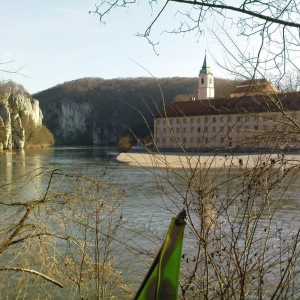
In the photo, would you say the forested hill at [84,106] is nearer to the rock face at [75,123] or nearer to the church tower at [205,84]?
the rock face at [75,123]

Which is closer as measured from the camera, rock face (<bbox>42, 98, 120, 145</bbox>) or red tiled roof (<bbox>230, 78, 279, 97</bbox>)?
red tiled roof (<bbox>230, 78, 279, 97</bbox>)

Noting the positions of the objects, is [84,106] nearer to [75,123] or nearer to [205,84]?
[75,123]

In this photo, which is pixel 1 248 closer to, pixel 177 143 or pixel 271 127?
pixel 177 143

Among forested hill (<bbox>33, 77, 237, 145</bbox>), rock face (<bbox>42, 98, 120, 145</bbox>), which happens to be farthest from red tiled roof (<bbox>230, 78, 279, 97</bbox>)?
rock face (<bbox>42, 98, 120, 145</bbox>)

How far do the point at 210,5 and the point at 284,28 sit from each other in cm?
32

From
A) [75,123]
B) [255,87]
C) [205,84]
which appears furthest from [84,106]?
[255,87]

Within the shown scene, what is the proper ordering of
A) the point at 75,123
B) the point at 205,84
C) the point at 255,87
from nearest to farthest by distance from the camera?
the point at 255,87 < the point at 205,84 < the point at 75,123

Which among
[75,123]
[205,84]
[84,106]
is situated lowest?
[75,123]

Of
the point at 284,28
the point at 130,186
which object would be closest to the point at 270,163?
the point at 284,28

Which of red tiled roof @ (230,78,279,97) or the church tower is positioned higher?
the church tower

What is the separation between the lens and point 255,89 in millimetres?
2188

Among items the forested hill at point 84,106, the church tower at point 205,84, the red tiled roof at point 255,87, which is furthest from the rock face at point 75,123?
the red tiled roof at point 255,87

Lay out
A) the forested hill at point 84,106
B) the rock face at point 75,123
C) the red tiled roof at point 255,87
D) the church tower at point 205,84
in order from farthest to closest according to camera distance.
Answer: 1. the rock face at point 75,123
2. the forested hill at point 84,106
3. the church tower at point 205,84
4. the red tiled roof at point 255,87

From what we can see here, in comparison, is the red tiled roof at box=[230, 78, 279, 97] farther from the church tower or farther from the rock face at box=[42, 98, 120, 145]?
the rock face at box=[42, 98, 120, 145]
